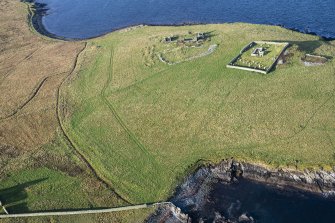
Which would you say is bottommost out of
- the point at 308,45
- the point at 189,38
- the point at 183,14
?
the point at 183,14

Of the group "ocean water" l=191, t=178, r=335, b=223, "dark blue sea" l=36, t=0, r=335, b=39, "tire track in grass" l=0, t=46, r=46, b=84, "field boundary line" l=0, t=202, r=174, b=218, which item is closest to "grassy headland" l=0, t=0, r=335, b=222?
"tire track in grass" l=0, t=46, r=46, b=84

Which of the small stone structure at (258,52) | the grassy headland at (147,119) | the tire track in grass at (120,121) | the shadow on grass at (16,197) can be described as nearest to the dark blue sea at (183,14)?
the grassy headland at (147,119)

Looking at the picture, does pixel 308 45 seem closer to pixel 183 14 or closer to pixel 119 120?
pixel 119 120

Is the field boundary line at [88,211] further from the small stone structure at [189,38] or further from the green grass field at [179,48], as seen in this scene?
the small stone structure at [189,38]

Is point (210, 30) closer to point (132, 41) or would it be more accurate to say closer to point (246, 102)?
point (132, 41)

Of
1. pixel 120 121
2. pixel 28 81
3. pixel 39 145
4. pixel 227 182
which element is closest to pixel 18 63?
pixel 28 81
